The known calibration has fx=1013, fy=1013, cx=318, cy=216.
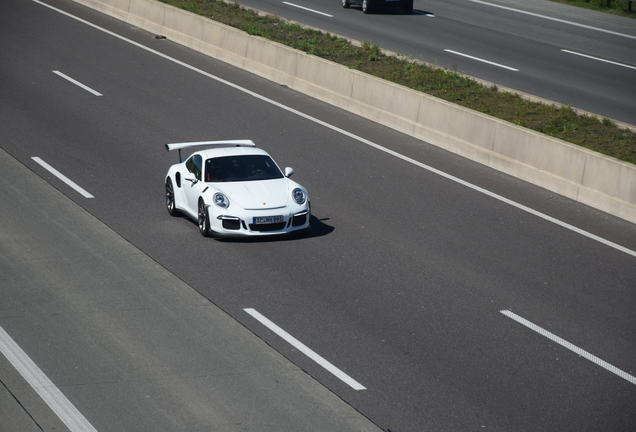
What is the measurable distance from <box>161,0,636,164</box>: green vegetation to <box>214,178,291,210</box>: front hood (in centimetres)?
711

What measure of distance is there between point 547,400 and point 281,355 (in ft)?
10.1

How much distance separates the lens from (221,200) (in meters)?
16.3

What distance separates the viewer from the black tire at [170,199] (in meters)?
17.6

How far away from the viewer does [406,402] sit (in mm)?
10750

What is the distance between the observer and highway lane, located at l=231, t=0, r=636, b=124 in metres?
27.6

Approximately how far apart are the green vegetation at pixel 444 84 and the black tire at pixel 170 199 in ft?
26.9

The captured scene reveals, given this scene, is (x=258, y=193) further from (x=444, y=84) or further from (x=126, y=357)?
(x=444, y=84)

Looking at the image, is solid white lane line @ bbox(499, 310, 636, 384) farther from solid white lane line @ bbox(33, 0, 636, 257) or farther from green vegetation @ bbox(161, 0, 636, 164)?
green vegetation @ bbox(161, 0, 636, 164)

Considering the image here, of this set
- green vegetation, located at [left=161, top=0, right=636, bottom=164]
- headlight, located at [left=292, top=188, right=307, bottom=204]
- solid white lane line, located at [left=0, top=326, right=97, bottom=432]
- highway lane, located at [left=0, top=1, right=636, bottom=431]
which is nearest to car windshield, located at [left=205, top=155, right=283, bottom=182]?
headlight, located at [left=292, top=188, right=307, bottom=204]

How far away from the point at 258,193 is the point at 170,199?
2042 millimetres

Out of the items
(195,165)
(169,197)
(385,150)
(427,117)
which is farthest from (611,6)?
(169,197)

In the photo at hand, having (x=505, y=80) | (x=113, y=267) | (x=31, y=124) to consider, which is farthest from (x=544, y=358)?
(x=505, y=80)

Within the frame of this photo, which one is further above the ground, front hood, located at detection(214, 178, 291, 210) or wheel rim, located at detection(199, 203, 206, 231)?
front hood, located at detection(214, 178, 291, 210)

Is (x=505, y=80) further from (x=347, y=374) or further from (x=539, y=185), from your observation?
(x=347, y=374)
